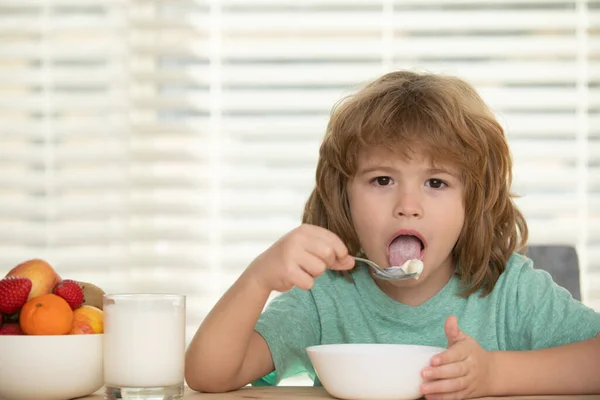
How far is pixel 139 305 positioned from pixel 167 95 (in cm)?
206

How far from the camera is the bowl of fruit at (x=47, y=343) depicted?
972 millimetres

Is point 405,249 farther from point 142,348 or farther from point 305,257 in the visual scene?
point 142,348

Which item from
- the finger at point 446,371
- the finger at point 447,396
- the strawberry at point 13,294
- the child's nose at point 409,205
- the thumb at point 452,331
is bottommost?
the finger at point 447,396

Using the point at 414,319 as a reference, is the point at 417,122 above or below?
above

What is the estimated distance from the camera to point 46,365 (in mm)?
975

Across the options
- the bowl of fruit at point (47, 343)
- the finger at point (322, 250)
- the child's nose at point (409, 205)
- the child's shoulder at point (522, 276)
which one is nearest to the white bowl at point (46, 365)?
the bowl of fruit at point (47, 343)

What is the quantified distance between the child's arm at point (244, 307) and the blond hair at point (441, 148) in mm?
309

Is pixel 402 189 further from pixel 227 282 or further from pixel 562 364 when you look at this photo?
pixel 227 282

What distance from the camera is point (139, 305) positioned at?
0.94 metres

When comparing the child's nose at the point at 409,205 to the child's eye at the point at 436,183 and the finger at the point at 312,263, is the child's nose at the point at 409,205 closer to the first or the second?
the child's eye at the point at 436,183

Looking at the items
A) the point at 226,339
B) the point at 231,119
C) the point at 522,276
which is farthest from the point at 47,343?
the point at 231,119

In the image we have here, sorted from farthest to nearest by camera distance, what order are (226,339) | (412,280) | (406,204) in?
(412,280) → (406,204) → (226,339)

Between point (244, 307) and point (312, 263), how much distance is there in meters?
0.14

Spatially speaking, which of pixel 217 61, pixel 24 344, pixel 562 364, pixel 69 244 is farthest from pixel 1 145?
pixel 562 364
